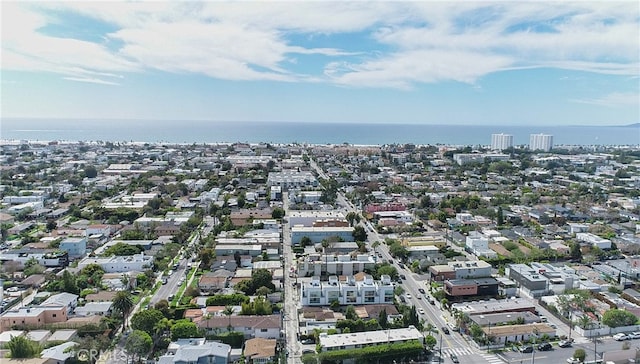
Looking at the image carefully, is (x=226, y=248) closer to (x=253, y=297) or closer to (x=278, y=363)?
(x=253, y=297)

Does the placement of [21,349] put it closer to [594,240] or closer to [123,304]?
[123,304]

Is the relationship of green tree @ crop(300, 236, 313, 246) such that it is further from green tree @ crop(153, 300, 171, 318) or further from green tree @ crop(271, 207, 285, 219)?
green tree @ crop(153, 300, 171, 318)

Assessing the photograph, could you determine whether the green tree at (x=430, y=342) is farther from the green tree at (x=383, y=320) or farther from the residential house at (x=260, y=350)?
the residential house at (x=260, y=350)

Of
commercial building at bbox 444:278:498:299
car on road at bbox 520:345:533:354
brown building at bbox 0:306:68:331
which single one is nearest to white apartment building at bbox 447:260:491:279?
commercial building at bbox 444:278:498:299

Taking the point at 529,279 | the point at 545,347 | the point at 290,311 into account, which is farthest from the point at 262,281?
the point at 529,279

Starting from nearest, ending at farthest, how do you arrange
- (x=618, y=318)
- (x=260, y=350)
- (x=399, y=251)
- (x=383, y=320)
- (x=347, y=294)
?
(x=260, y=350) → (x=383, y=320) → (x=618, y=318) → (x=347, y=294) → (x=399, y=251)

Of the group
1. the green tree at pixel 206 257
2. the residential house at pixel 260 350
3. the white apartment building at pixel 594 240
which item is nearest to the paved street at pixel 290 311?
the residential house at pixel 260 350
